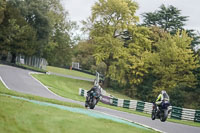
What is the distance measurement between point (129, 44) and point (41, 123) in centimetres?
4388

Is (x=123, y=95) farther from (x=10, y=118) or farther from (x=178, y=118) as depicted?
(x=10, y=118)

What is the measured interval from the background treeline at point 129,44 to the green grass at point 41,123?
105ft

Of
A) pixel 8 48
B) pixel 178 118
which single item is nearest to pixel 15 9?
pixel 8 48

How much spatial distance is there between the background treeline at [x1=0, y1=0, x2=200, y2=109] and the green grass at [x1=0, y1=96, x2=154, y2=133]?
1258 inches

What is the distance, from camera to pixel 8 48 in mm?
55469

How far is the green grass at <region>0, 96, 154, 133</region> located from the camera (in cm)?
1003

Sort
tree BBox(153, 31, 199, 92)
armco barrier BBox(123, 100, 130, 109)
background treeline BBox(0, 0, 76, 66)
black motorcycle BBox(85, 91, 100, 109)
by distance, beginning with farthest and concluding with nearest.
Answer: background treeline BBox(0, 0, 76, 66), tree BBox(153, 31, 199, 92), armco barrier BBox(123, 100, 130, 109), black motorcycle BBox(85, 91, 100, 109)

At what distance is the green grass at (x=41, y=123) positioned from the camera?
32.9 ft

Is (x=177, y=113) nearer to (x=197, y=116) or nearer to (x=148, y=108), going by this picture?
(x=197, y=116)

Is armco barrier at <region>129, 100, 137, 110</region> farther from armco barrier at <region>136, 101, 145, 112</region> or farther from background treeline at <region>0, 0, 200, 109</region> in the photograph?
background treeline at <region>0, 0, 200, 109</region>

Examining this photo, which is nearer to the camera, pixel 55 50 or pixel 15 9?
pixel 15 9

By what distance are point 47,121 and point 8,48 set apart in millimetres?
46655

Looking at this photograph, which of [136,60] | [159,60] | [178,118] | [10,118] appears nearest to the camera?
[10,118]

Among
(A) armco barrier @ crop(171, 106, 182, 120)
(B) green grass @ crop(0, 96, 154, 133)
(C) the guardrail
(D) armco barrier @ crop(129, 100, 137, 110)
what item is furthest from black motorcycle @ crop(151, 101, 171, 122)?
(D) armco barrier @ crop(129, 100, 137, 110)
